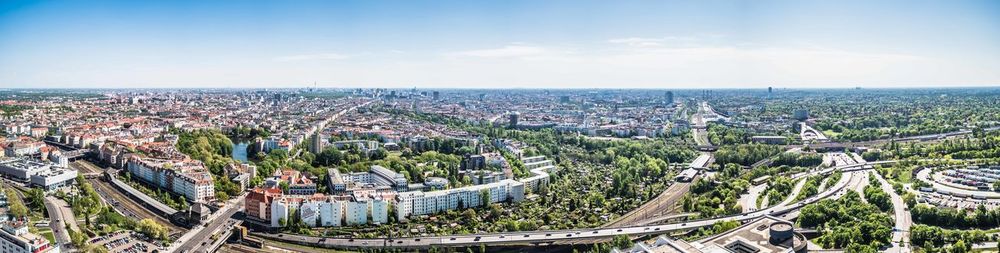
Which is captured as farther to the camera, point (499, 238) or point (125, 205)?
point (125, 205)

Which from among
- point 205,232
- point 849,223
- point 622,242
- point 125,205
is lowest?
point 205,232

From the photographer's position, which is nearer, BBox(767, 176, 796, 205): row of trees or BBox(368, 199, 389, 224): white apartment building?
BBox(368, 199, 389, 224): white apartment building

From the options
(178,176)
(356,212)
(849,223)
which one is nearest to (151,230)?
(356,212)

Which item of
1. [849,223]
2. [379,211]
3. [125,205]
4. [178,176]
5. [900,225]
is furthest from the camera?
[178,176]

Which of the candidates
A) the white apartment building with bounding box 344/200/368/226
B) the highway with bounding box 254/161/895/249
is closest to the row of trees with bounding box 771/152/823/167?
the highway with bounding box 254/161/895/249

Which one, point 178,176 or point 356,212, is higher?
point 178,176

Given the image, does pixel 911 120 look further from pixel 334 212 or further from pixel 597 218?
pixel 334 212

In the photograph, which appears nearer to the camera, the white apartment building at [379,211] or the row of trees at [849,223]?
the row of trees at [849,223]

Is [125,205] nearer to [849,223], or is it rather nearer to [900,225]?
[849,223]

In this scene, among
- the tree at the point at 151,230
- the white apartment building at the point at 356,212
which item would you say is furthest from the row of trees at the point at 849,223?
the tree at the point at 151,230

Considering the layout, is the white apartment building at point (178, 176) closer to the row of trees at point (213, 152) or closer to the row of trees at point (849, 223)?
the row of trees at point (213, 152)

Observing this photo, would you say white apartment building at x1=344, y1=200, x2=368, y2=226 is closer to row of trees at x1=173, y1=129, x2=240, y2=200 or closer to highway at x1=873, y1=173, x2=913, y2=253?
row of trees at x1=173, y1=129, x2=240, y2=200
